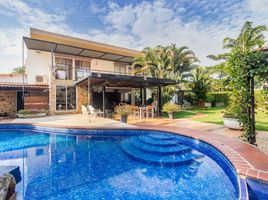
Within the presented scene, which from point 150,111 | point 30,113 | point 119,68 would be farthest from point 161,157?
point 119,68

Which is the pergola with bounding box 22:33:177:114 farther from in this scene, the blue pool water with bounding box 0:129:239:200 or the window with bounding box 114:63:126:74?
the blue pool water with bounding box 0:129:239:200

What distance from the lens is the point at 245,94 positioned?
7121 mm

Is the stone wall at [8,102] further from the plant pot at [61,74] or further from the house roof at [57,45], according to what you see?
the house roof at [57,45]

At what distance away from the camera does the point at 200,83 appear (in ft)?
88.9

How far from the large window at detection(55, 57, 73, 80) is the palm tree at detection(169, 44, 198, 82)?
47.5ft

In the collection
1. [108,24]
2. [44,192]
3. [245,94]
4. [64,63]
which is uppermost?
[108,24]

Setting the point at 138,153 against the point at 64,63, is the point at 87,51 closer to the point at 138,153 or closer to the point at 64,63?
the point at 64,63

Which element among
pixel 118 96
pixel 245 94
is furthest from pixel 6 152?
pixel 118 96

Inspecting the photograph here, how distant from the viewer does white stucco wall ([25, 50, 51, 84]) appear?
810 inches

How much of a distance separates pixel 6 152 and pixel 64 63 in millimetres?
16191

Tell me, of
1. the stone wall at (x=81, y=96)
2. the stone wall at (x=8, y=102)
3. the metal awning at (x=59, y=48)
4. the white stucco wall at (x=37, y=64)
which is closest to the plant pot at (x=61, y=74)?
the white stucco wall at (x=37, y=64)

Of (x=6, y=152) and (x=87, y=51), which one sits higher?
(x=87, y=51)

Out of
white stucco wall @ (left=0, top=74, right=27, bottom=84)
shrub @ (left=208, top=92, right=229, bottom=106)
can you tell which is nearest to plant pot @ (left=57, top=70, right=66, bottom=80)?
white stucco wall @ (left=0, top=74, right=27, bottom=84)

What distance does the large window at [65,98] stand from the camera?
20.6m
